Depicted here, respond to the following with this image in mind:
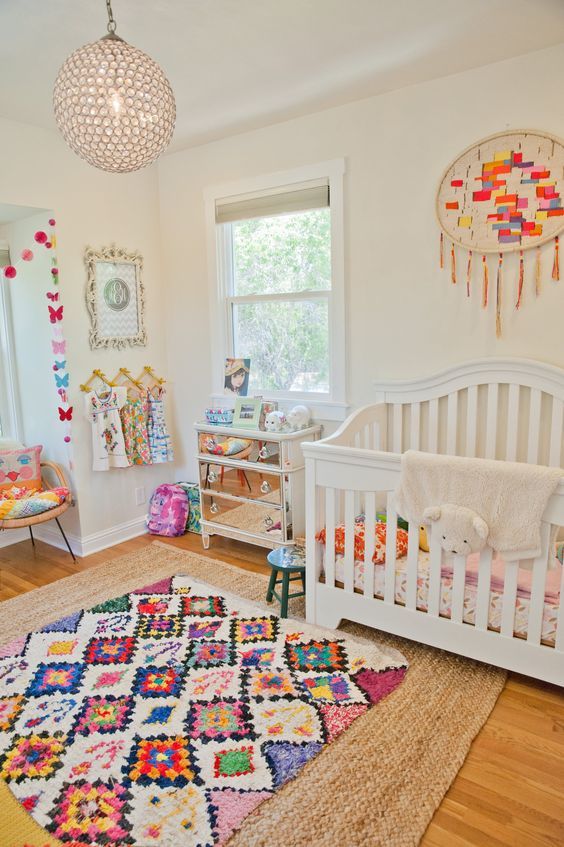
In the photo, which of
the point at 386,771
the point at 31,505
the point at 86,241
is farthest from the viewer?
the point at 86,241

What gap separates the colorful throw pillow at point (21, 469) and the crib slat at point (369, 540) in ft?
7.08

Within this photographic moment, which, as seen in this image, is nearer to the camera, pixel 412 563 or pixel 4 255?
pixel 412 563

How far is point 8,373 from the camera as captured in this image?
375 centimetres

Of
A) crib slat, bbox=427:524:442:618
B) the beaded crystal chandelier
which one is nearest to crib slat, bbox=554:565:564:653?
crib slat, bbox=427:524:442:618

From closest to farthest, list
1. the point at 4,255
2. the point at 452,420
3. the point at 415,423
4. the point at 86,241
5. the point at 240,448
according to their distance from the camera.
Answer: the point at 452,420
the point at 415,423
the point at 240,448
the point at 86,241
the point at 4,255

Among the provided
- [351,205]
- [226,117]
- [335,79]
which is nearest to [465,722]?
[351,205]

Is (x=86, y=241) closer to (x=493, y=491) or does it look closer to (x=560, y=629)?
(x=493, y=491)

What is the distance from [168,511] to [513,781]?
101 inches

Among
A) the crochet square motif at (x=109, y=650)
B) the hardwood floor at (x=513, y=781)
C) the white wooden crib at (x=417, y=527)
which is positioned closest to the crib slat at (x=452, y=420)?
the white wooden crib at (x=417, y=527)

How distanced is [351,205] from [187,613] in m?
2.21

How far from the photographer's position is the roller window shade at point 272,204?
3.16m

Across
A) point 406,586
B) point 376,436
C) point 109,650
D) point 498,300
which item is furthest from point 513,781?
point 498,300

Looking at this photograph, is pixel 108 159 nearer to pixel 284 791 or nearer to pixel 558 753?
pixel 284 791

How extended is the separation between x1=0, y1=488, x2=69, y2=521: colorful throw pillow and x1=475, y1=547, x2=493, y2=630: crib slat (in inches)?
90.1
